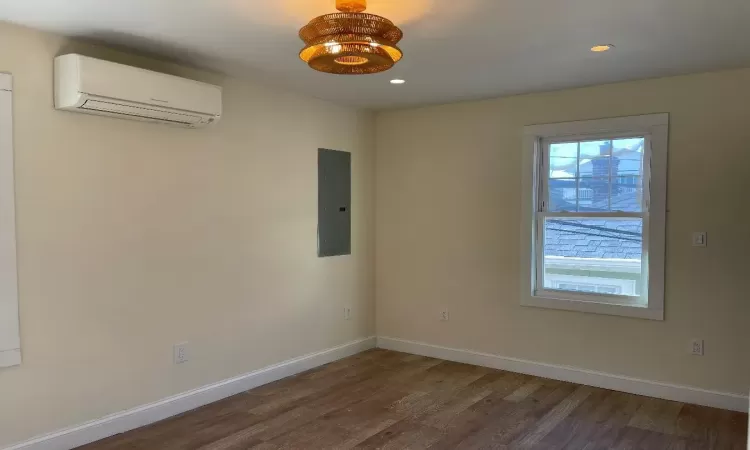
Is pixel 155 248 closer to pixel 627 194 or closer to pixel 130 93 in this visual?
pixel 130 93

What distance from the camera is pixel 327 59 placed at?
2365 mm

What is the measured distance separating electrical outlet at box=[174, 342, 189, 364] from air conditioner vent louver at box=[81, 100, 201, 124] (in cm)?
147

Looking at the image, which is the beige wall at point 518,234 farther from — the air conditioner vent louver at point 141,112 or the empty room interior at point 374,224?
the air conditioner vent louver at point 141,112

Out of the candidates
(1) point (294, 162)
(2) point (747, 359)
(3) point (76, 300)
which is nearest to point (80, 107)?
(3) point (76, 300)

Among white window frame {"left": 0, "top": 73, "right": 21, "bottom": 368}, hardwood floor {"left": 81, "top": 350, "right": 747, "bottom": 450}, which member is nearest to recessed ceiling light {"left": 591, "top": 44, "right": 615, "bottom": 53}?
hardwood floor {"left": 81, "top": 350, "right": 747, "bottom": 450}

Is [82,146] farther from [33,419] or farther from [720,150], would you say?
[720,150]

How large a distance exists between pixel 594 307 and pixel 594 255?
0.41 meters

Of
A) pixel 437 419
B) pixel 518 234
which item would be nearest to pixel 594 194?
pixel 518 234

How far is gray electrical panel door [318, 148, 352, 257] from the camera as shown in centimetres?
481

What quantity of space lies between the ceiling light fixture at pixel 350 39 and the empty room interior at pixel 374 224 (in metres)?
0.01

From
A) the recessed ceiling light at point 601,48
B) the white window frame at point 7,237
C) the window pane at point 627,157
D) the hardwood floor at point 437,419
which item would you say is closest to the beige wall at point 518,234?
the window pane at point 627,157

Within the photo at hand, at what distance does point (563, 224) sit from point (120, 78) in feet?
11.0

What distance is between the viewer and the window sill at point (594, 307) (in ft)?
13.1

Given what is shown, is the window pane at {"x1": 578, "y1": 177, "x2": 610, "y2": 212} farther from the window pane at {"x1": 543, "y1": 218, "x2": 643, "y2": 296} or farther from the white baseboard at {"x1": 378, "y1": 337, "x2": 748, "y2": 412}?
the white baseboard at {"x1": 378, "y1": 337, "x2": 748, "y2": 412}
